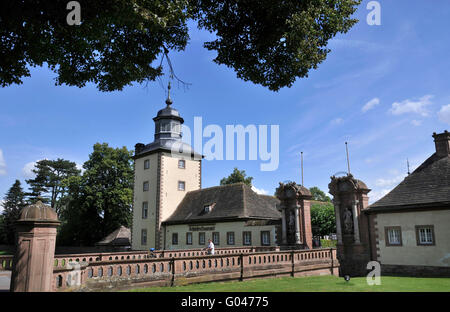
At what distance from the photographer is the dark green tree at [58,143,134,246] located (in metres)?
46.0

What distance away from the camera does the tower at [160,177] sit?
3753 cm

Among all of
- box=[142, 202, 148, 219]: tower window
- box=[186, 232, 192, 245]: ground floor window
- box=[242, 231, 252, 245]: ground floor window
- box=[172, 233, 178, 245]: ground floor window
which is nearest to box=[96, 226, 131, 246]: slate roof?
box=[142, 202, 148, 219]: tower window

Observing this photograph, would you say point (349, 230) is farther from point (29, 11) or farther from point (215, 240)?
point (29, 11)

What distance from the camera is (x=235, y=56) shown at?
1134 cm

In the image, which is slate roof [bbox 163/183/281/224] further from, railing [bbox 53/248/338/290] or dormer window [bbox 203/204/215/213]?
railing [bbox 53/248/338/290]

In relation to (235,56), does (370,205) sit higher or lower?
lower

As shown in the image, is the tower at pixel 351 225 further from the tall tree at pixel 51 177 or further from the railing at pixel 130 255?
the tall tree at pixel 51 177

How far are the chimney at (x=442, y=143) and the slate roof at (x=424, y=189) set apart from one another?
342 mm

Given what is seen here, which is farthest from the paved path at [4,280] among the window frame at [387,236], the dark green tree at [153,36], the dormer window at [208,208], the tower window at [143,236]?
the tower window at [143,236]

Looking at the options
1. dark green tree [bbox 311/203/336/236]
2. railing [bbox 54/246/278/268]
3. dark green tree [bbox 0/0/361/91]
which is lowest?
railing [bbox 54/246/278/268]

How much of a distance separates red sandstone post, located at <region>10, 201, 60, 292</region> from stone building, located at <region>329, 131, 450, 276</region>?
777 inches

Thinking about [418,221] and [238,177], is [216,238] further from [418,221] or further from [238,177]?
[238,177]
